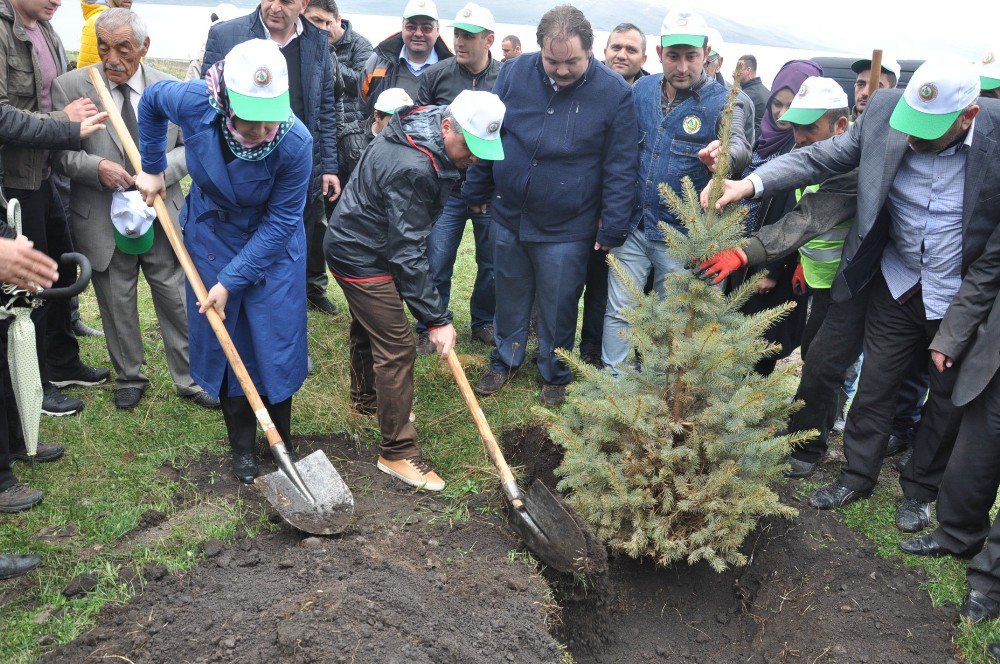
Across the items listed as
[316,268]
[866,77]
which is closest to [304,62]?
[316,268]

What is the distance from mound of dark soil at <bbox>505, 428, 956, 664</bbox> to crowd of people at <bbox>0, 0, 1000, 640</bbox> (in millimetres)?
347

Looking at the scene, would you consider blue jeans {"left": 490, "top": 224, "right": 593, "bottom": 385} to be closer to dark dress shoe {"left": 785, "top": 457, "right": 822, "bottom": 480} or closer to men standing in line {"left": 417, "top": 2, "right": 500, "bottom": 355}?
men standing in line {"left": 417, "top": 2, "right": 500, "bottom": 355}

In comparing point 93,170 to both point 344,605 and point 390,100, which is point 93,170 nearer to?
point 390,100

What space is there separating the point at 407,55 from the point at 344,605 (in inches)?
185

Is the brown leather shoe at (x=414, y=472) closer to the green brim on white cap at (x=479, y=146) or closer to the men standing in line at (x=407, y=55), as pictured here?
the green brim on white cap at (x=479, y=146)

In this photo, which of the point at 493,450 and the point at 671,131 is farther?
the point at 671,131

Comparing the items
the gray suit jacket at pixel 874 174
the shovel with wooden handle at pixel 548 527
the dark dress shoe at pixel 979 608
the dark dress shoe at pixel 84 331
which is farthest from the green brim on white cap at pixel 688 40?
the dark dress shoe at pixel 84 331

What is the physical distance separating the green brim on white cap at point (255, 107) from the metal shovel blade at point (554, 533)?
6.59 feet

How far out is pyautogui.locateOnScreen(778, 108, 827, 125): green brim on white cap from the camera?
4.44 meters

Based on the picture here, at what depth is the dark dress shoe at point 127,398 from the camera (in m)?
4.75

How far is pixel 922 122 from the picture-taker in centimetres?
350

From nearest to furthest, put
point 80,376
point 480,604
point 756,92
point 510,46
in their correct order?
point 480,604 < point 80,376 < point 756,92 < point 510,46

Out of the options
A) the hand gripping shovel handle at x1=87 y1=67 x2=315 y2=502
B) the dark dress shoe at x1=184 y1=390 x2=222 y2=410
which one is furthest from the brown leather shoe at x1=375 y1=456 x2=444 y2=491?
the dark dress shoe at x1=184 y1=390 x2=222 y2=410

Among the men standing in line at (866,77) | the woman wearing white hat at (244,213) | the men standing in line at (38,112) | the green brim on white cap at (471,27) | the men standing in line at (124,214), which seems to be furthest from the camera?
the green brim on white cap at (471,27)
